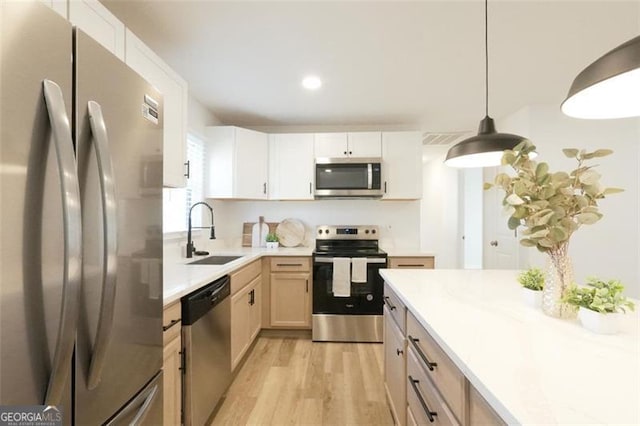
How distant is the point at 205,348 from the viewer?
161 cm

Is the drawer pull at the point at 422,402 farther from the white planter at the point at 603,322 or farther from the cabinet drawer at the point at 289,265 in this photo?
the cabinet drawer at the point at 289,265

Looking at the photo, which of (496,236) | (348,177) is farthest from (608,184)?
(348,177)

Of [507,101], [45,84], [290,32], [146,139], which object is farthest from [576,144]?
[45,84]

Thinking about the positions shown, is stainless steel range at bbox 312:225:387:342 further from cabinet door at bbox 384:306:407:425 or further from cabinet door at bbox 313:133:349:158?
cabinet door at bbox 313:133:349:158

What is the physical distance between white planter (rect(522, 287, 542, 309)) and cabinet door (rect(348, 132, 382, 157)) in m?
2.33

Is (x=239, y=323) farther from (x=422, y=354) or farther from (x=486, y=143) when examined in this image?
(x=486, y=143)

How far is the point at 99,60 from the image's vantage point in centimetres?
79

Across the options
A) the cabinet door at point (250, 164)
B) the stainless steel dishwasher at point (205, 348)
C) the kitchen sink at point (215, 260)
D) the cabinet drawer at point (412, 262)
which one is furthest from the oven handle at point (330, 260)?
the stainless steel dishwasher at point (205, 348)

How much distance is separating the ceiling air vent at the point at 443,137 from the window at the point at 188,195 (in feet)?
9.78

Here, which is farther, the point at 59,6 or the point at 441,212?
the point at 441,212

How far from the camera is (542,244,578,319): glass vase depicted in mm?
1041

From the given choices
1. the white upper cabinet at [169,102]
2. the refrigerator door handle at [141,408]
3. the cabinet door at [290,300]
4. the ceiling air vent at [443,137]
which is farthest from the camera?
the ceiling air vent at [443,137]

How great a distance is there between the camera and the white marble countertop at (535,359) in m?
0.54

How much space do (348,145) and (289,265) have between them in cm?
151
